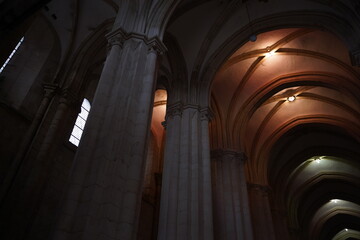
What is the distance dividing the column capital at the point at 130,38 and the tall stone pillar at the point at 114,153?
0.02m

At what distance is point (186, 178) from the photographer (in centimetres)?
737

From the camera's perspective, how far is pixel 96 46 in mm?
10266

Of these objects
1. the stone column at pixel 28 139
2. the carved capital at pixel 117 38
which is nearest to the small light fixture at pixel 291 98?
the carved capital at pixel 117 38

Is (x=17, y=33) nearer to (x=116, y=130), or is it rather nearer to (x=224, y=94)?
(x=116, y=130)

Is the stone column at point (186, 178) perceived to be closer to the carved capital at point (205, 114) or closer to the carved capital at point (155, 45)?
the carved capital at point (205, 114)

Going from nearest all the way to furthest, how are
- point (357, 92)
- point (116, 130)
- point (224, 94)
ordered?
point (116, 130) < point (357, 92) < point (224, 94)

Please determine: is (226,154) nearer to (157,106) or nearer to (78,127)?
(157,106)

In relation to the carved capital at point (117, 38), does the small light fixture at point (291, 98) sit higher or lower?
higher

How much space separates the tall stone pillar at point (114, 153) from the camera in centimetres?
391

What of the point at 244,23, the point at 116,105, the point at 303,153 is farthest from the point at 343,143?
the point at 116,105

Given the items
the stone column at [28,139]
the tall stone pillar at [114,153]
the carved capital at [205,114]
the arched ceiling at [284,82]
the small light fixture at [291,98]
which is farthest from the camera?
the small light fixture at [291,98]

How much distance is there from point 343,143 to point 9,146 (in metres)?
18.1

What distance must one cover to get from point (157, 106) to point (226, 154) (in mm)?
4794

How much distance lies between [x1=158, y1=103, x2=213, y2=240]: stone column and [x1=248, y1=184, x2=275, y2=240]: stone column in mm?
5995
